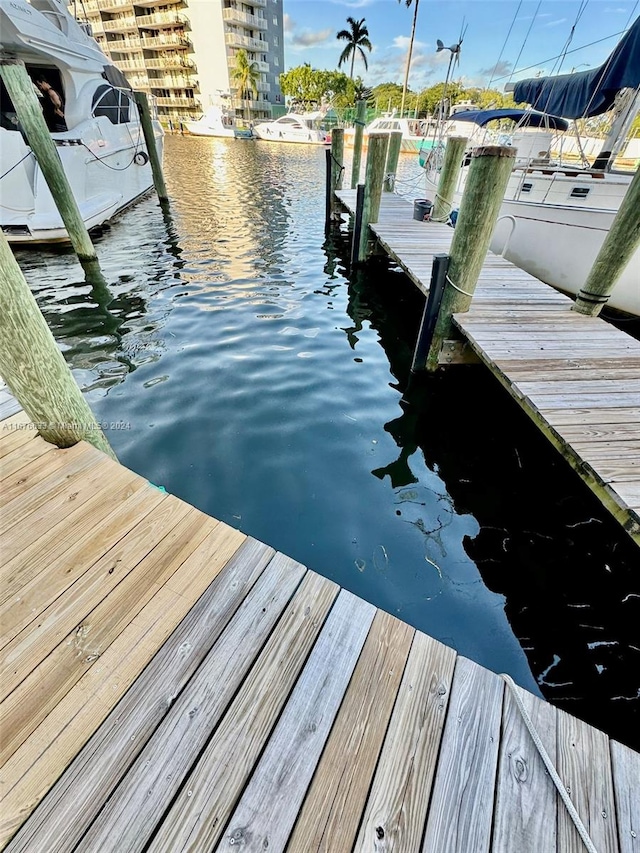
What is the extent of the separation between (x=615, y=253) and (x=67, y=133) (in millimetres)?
9617

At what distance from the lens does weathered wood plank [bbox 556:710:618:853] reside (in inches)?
46.7

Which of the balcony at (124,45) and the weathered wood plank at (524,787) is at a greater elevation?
the balcony at (124,45)

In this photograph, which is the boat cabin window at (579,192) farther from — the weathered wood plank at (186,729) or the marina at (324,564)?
the weathered wood plank at (186,729)

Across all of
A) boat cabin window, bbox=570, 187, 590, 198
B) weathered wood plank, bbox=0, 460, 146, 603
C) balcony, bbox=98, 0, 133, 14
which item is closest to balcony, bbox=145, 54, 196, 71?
balcony, bbox=98, 0, 133, 14

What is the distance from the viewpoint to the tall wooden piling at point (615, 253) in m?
3.61

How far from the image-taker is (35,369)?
2252 millimetres

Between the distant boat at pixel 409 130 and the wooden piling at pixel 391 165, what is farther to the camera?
the distant boat at pixel 409 130

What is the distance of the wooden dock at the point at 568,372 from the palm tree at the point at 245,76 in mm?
49210

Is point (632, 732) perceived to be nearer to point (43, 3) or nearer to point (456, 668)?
point (456, 668)

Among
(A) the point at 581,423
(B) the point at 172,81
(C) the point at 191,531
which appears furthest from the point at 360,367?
(B) the point at 172,81

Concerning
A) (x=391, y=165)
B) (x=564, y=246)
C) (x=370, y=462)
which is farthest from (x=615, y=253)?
(x=391, y=165)

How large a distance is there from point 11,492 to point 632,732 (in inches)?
146

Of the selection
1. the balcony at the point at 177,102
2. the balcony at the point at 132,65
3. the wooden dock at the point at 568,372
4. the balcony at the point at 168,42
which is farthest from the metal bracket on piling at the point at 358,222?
Answer: the balcony at the point at 132,65

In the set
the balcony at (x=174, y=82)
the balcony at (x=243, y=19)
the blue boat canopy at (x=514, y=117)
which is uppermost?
the balcony at (x=243, y=19)
